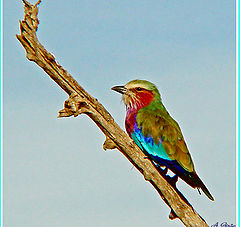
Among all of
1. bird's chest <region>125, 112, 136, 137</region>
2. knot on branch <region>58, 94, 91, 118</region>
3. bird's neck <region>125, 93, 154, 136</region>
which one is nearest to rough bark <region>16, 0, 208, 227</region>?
knot on branch <region>58, 94, 91, 118</region>

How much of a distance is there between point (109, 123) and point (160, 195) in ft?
4.50

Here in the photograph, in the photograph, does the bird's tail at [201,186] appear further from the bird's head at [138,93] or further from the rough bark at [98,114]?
the bird's head at [138,93]

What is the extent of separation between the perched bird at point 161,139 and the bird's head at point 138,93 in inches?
4.2

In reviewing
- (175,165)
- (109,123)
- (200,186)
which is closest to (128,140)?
(109,123)

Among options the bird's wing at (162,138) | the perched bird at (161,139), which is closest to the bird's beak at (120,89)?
the perched bird at (161,139)

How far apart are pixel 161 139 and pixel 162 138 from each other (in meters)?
0.02

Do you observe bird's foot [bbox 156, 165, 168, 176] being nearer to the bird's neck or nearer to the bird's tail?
the bird's tail

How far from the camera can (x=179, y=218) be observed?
21.5 ft

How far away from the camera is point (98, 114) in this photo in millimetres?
6445

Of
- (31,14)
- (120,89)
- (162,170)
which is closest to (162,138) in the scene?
(162,170)

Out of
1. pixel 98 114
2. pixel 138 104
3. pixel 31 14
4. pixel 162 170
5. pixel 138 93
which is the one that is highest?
pixel 31 14

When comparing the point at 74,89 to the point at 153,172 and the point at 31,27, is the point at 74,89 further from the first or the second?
the point at 153,172

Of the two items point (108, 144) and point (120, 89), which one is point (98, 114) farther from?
point (120, 89)

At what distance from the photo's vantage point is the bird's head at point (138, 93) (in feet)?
25.0
